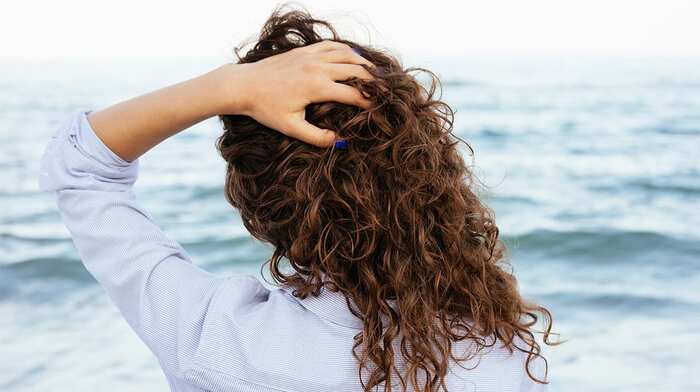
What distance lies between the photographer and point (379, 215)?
1.29 metres

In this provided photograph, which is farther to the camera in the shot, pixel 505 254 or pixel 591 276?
pixel 591 276

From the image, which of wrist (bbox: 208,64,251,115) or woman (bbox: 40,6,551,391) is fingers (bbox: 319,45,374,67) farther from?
wrist (bbox: 208,64,251,115)

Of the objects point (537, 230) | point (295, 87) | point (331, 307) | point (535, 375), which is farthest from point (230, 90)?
point (537, 230)

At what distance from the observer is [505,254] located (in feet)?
5.47

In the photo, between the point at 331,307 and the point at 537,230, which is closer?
the point at 331,307

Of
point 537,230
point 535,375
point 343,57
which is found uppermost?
point 343,57

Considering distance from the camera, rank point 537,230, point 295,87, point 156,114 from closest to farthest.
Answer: point 295,87, point 156,114, point 537,230

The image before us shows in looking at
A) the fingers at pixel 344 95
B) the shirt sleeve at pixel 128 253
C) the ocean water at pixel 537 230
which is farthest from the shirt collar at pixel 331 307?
the ocean water at pixel 537 230

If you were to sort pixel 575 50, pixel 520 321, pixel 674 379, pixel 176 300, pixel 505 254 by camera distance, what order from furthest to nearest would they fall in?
pixel 575 50 → pixel 674 379 → pixel 505 254 → pixel 520 321 → pixel 176 300

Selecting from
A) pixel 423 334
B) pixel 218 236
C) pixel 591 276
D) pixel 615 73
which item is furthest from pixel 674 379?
pixel 615 73

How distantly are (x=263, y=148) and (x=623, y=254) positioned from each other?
579 cm

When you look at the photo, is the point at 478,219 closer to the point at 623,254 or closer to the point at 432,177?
the point at 432,177

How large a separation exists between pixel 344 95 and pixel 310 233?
0.71 ft

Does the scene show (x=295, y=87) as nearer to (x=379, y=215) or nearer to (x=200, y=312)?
(x=379, y=215)
